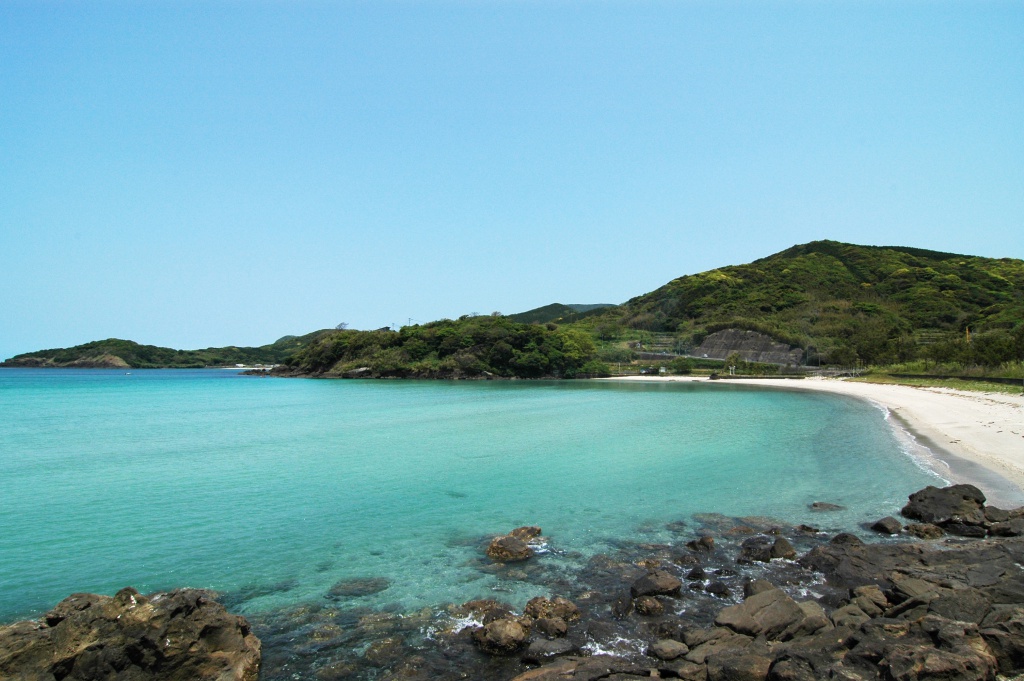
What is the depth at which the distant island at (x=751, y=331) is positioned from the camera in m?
86.9

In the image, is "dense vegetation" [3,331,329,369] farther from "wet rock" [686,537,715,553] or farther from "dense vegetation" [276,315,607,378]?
"wet rock" [686,537,715,553]

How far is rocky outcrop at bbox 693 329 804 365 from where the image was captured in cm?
9112

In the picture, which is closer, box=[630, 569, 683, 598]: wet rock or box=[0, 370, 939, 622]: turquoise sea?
box=[630, 569, 683, 598]: wet rock

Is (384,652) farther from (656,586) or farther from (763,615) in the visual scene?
(763,615)

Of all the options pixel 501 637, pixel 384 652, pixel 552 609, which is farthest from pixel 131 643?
pixel 552 609

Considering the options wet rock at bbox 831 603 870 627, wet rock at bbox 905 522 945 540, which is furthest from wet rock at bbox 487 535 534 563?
wet rock at bbox 905 522 945 540

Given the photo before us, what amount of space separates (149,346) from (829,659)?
8728 inches

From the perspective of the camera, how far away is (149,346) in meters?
188

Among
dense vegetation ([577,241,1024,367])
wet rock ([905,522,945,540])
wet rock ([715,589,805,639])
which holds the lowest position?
wet rock ([905,522,945,540])

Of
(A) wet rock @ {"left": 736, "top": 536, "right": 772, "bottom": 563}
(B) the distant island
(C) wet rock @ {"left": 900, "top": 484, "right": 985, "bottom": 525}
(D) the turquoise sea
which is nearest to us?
(D) the turquoise sea

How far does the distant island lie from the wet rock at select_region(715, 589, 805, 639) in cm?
5893

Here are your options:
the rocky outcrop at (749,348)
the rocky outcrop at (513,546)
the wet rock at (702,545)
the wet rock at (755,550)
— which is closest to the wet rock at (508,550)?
the rocky outcrop at (513,546)

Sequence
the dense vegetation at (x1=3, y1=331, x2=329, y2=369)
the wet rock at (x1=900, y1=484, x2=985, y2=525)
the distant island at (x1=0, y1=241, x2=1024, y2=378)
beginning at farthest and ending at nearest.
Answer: the dense vegetation at (x1=3, y1=331, x2=329, y2=369) < the distant island at (x1=0, y1=241, x2=1024, y2=378) < the wet rock at (x1=900, y1=484, x2=985, y2=525)

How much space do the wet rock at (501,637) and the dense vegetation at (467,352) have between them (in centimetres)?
8815
